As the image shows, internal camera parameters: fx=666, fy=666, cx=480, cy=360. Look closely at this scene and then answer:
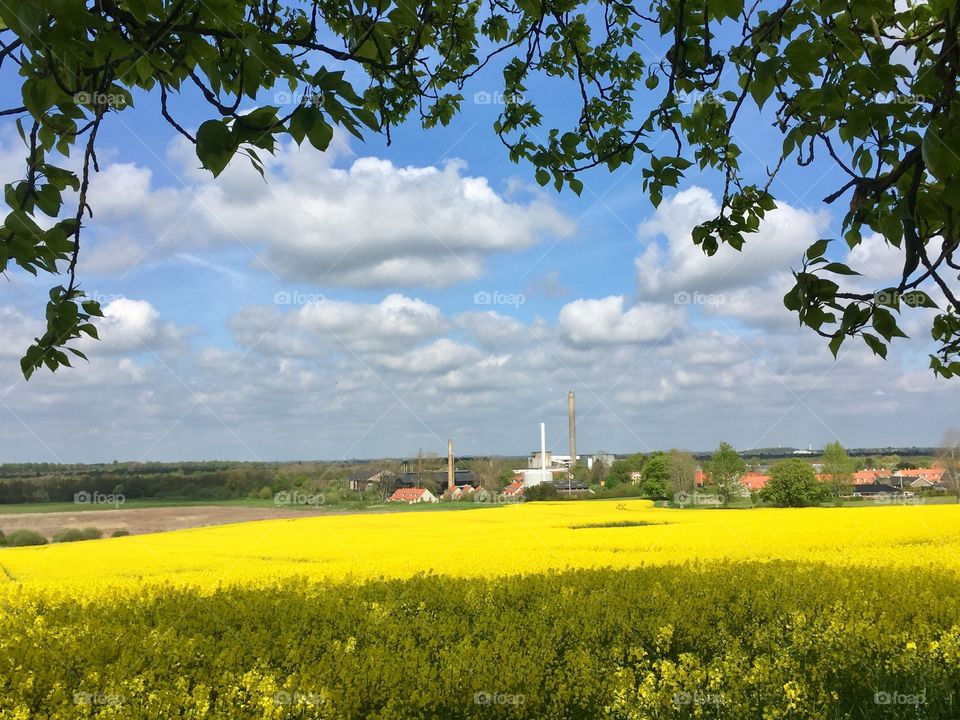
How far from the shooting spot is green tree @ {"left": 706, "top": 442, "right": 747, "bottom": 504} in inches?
1696

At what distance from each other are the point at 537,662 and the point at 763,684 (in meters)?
1.53

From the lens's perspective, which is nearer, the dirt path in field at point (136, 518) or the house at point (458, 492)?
the dirt path in field at point (136, 518)

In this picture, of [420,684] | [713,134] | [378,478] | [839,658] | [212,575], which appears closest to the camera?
[713,134]

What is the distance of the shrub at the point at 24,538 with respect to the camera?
63.5 ft

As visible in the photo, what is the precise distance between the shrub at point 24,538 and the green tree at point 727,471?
119 ft

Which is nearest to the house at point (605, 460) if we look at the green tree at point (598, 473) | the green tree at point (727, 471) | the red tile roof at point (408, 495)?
the green tree at point (598, 473)

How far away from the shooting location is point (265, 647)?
205 inches

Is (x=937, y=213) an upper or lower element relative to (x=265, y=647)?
upper

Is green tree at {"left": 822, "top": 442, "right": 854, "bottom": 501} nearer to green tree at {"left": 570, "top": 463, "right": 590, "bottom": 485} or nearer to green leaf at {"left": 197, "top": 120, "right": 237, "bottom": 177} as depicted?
green tree at {"left": 570, "top": 463, "right": 590, "bottom": 485}

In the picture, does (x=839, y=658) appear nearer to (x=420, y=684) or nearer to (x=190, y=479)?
(x=420, y=684)

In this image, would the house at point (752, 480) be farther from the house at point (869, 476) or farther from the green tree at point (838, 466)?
the house at point (869, 476)

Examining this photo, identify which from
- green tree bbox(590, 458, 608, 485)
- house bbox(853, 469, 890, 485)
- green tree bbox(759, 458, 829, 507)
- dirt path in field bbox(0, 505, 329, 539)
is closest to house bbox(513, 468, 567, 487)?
green tree bbox(590, 458, 608, 485)

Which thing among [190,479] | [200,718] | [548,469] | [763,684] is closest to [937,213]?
[763,684]

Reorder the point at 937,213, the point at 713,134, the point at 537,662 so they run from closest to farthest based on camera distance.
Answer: the point at 937,213 → the point at 713,134 → the point at 537,662
